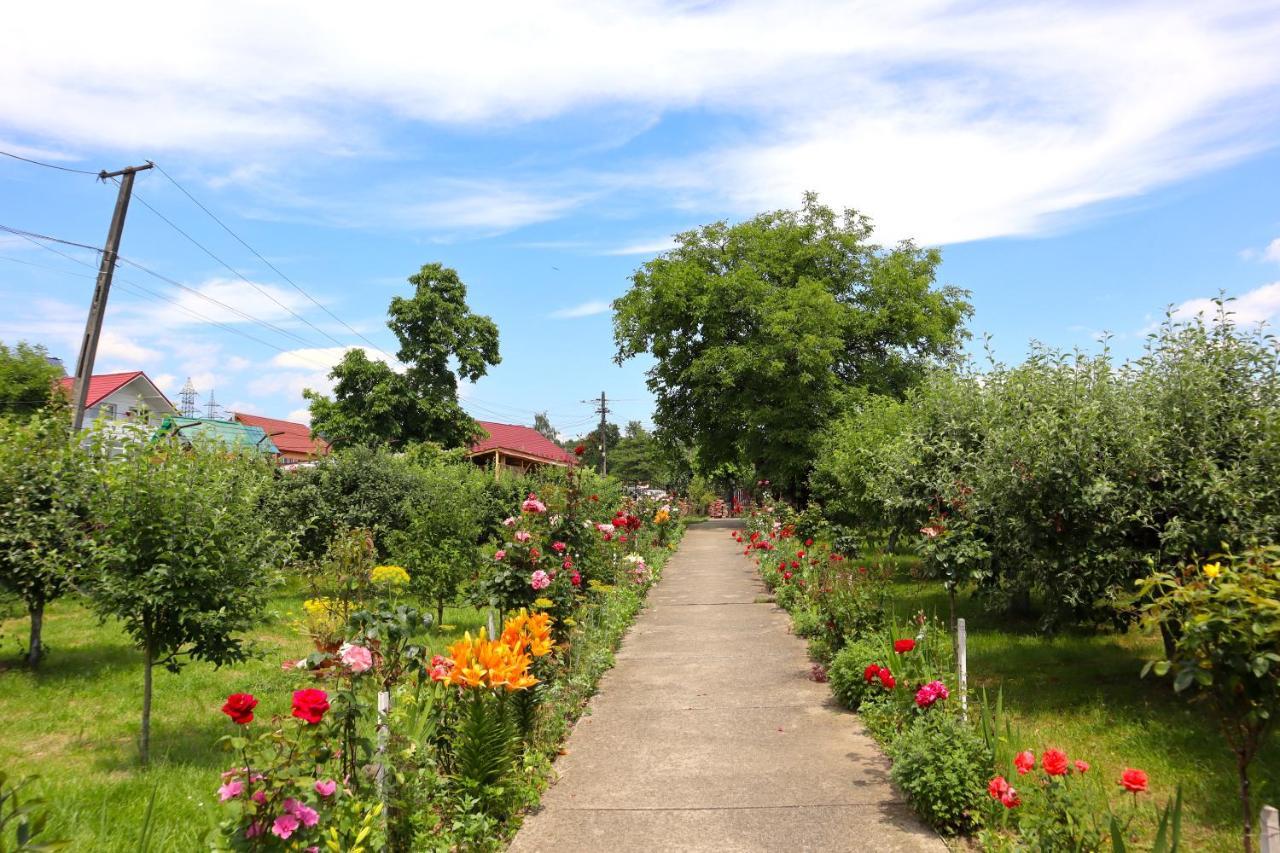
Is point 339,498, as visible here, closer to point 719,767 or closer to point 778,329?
point 719,767

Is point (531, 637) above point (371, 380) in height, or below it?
below

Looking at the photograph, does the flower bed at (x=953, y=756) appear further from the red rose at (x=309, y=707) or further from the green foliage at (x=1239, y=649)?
the red rose at (x=309, y=707)

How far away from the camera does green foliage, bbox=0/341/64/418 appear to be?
26203mm

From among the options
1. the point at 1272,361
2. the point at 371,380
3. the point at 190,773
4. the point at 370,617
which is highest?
the point at 371,380

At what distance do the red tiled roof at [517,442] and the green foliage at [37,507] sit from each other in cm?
3391

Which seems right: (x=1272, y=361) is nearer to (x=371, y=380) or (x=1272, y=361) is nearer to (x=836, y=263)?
(x=836, y=263)

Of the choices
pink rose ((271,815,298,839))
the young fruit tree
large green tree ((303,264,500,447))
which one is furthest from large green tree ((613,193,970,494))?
pink rose ((271,815,298,839))

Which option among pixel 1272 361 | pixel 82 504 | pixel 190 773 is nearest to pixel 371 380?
pixel 82 504

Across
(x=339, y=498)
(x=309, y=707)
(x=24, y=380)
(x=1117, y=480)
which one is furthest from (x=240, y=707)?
(x=24, y=380)

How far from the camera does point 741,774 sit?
5.65 metres

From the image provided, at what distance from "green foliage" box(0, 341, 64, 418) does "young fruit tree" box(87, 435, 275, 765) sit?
2425 cm

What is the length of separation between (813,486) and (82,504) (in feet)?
47.3

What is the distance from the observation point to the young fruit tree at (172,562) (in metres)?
6.31

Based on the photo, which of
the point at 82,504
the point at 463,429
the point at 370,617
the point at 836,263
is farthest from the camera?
the point at 463,429
